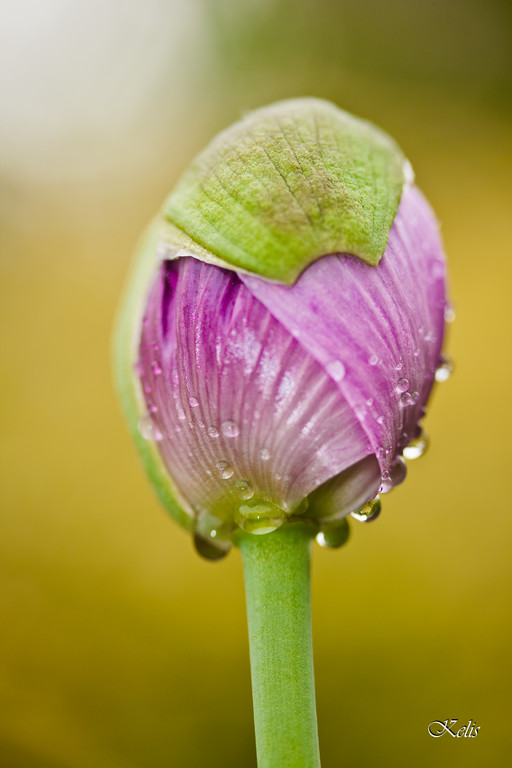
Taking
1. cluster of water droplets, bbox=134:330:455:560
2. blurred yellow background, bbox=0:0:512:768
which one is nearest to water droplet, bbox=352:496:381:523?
cluster of water droplets, bbox=134:330:455:560

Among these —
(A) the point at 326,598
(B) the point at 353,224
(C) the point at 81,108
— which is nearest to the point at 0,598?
(A) the point at 326,598

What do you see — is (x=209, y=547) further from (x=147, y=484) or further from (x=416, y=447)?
(x=147, y=484)

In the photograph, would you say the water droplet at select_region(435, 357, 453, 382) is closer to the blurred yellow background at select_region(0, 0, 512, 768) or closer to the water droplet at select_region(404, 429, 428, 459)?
the water droplet at select_region(404, 429, 428, 459)

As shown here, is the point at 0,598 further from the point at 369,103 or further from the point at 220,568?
the point at 369,103

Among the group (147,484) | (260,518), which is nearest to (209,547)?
(260,518)

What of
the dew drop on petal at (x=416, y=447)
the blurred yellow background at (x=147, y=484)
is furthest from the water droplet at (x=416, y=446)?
the blurred yellow background at (x=147, y=484)

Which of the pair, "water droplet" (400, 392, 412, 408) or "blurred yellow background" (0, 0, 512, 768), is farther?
"blurred yellow background" (0, 0, 512, 768)
